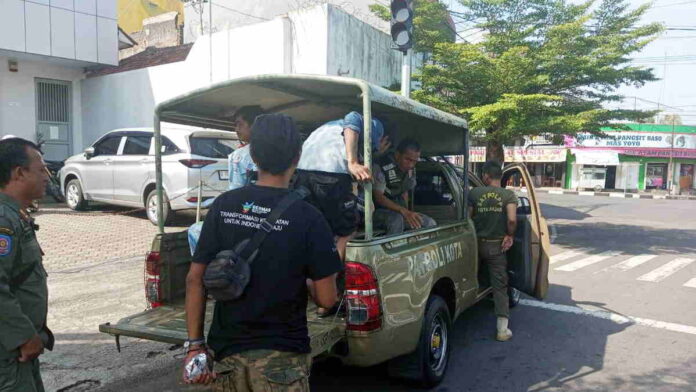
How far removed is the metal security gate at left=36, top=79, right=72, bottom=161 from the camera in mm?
14031

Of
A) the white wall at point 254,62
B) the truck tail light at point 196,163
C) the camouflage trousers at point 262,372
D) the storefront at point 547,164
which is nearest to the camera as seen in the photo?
the camouflage trousers at point 262,372

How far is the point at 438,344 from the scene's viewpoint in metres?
3.97

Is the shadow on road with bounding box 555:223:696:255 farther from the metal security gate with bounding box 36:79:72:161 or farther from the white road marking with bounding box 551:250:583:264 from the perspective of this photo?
the metal security gate with bounding box 36:79:72:161

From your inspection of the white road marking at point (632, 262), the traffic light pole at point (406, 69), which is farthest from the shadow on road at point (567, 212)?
the traffic light pole at point (406, 69)

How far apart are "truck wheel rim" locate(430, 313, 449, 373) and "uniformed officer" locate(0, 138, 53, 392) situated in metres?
2.59

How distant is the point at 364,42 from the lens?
13.6 meters

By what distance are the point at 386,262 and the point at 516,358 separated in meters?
2.12

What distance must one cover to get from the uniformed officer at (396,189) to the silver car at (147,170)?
3.75 meters

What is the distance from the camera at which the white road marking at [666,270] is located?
8.15 m

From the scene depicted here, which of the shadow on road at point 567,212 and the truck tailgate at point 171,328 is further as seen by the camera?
the shadow on road at point 567,212

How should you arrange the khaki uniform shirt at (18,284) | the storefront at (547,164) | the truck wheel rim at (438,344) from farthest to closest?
the storefront at (547,164)
the truck wheel rim at (438,344)
the khaki uniform shirt at (18,284)

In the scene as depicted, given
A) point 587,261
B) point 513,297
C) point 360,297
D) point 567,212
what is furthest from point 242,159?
point 567,212

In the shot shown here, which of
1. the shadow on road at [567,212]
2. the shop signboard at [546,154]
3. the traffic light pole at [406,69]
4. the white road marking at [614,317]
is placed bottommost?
the shadow on road at [567,212]

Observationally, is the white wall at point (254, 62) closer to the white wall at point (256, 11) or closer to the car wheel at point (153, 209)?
the white wall at point (256, 11)
